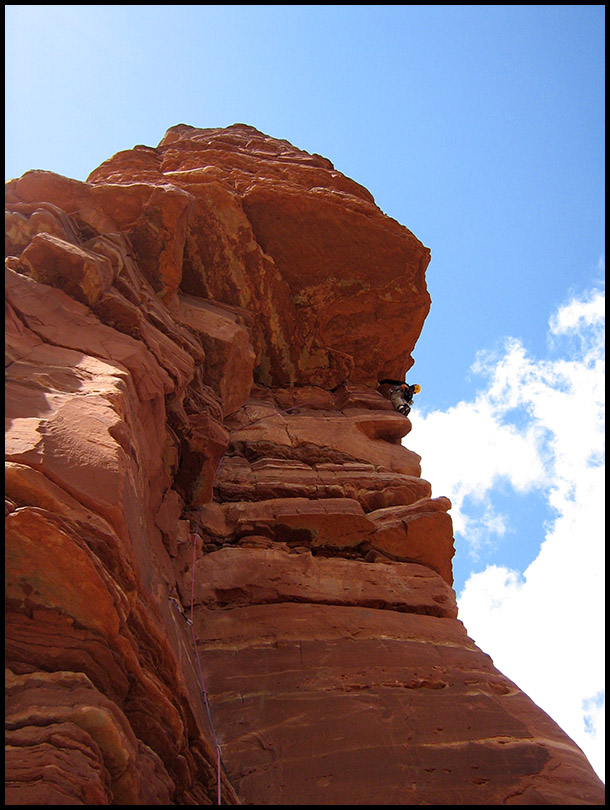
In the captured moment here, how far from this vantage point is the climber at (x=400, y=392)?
13.8 metres

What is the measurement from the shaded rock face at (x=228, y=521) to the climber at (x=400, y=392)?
330mm

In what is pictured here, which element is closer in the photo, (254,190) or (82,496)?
(82,496)

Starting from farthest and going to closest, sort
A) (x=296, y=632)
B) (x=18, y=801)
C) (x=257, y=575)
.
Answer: (x=257, y=575) → (x=296, y=632) → (x=18, y=801)

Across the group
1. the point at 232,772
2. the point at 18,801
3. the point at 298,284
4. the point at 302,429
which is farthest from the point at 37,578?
the point at 298,284

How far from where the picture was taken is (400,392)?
14.1 m

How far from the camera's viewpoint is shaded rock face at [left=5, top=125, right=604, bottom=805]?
4.86 meters

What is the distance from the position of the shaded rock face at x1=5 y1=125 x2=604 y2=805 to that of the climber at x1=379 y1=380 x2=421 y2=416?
33 centimetres

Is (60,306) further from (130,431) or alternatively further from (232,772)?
(232,772)

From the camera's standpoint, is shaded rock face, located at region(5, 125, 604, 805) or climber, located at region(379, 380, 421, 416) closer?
shaded rock face, located at region(5, 125, 604, 805)

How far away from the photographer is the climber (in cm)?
1379

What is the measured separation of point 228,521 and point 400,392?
6180 mm

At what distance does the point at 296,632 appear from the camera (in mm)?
7578

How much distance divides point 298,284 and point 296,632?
7646 mm

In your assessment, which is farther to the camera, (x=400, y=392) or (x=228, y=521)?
(x=400, y=392)
